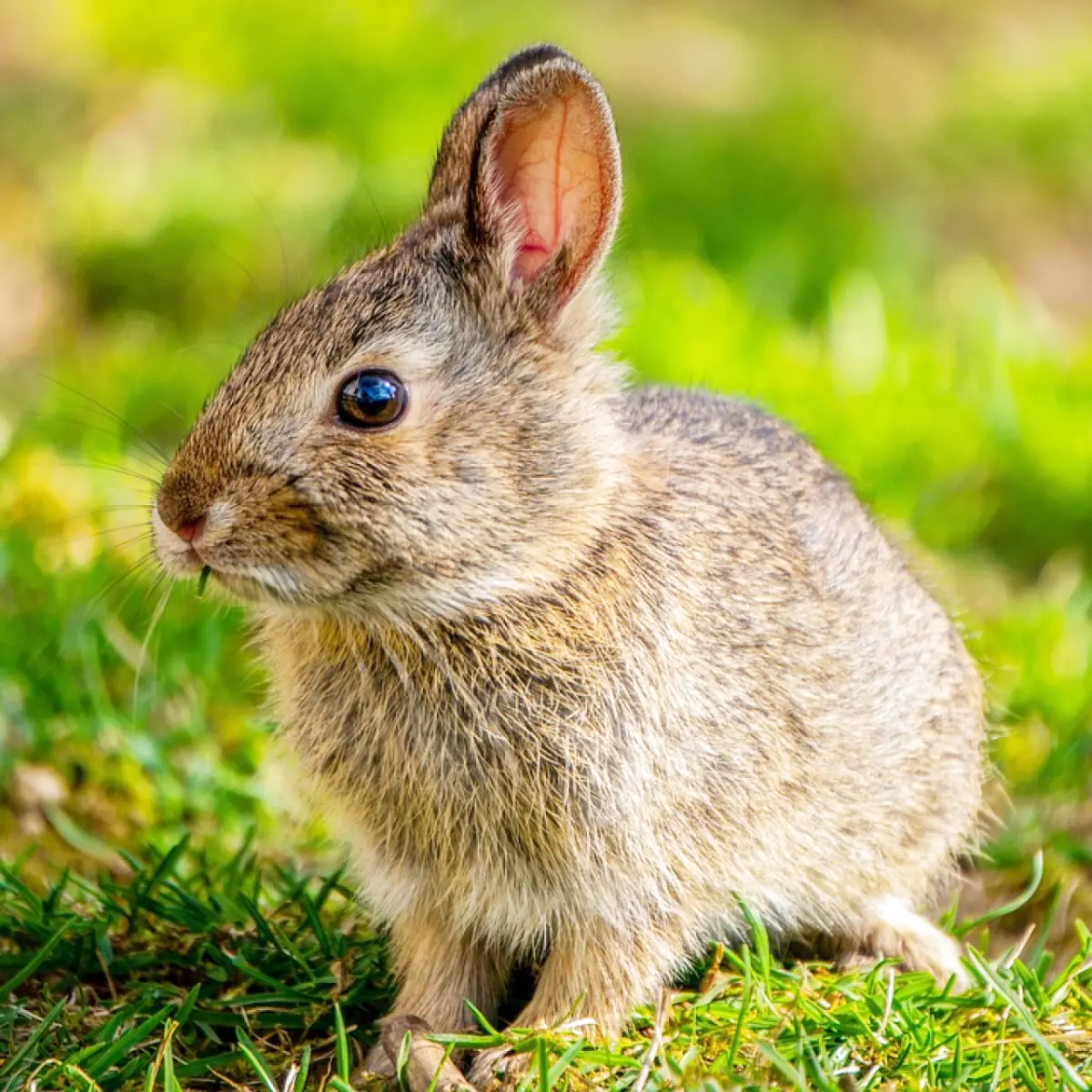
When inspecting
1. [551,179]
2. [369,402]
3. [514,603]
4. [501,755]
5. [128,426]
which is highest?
[551,179]

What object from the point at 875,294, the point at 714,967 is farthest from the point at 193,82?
the point at 714,967

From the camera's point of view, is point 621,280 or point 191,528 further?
point 621,280

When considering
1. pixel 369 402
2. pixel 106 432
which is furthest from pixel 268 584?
pixel 106 432

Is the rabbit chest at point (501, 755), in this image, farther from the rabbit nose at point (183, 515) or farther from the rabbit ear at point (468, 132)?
the rabbit ear at point (468, 132)

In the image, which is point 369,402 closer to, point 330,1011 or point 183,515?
point 183,515

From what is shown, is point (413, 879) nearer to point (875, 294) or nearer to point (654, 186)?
point (875, 294)

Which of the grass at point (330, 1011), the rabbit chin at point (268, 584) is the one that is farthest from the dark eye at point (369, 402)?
the grass at point (330, 1011)

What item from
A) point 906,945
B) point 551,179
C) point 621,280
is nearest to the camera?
point 551,179
